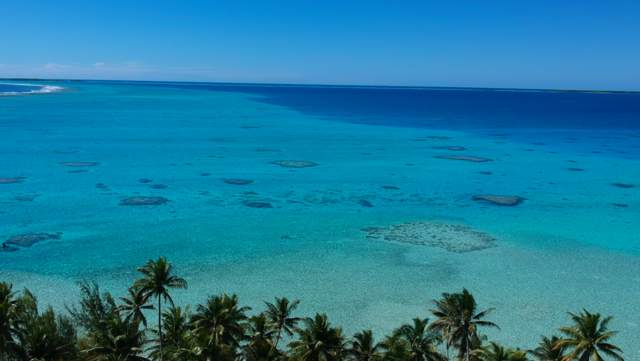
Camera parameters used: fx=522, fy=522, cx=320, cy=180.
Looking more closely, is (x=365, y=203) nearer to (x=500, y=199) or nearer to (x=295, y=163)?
(x=500, y=199)

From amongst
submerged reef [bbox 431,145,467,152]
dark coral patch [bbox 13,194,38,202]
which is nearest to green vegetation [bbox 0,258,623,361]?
dark coral patch [bbox 13,194,38,202]

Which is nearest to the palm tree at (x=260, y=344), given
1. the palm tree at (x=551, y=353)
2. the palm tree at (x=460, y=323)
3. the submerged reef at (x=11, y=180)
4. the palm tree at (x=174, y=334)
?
the palm tree at (x=174, y=334)

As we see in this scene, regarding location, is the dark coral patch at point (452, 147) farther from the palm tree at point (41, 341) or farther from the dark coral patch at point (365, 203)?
the palm tree at point (41, 341)

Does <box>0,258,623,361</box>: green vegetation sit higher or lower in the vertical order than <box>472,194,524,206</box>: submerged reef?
higher

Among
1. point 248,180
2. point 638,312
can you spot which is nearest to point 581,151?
point 248,180

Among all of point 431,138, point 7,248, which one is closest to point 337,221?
point 7,248

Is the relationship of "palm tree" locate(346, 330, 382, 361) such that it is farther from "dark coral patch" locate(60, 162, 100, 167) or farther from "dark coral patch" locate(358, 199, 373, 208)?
"dark coral patch" locate(60, 162, 100, 167)
